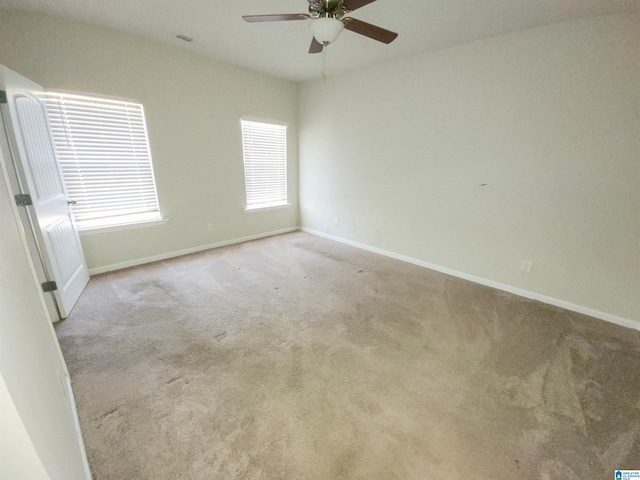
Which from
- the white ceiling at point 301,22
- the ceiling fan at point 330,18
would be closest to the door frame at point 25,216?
the white ceiling at point 301,22

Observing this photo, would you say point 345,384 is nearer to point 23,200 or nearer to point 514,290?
point 514,290

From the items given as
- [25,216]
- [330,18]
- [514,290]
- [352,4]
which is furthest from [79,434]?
[514,290]

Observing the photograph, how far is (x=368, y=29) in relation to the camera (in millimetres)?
1764

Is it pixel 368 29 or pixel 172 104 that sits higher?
pixel 368 29

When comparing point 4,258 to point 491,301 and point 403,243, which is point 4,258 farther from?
point 403,243

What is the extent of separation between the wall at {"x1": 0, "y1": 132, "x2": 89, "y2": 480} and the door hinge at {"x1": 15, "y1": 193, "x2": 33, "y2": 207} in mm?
1277

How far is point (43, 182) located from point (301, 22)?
104 inches

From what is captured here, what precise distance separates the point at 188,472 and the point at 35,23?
3.81 meters

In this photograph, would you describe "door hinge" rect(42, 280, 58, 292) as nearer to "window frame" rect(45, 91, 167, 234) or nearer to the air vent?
"window frame" rect(45, 91, 167, 234)

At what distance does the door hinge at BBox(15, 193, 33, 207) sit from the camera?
1.94m

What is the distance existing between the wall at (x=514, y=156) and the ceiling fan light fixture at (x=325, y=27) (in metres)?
1.88

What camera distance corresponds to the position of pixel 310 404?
60.4 inches

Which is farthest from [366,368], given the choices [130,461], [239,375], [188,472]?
[130,461]

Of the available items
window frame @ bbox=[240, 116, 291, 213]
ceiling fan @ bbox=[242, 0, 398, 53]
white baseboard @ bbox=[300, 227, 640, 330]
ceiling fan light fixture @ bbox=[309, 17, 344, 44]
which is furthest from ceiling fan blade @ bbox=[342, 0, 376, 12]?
white baseboard @ bbox=[300, 227, 640, 330]
